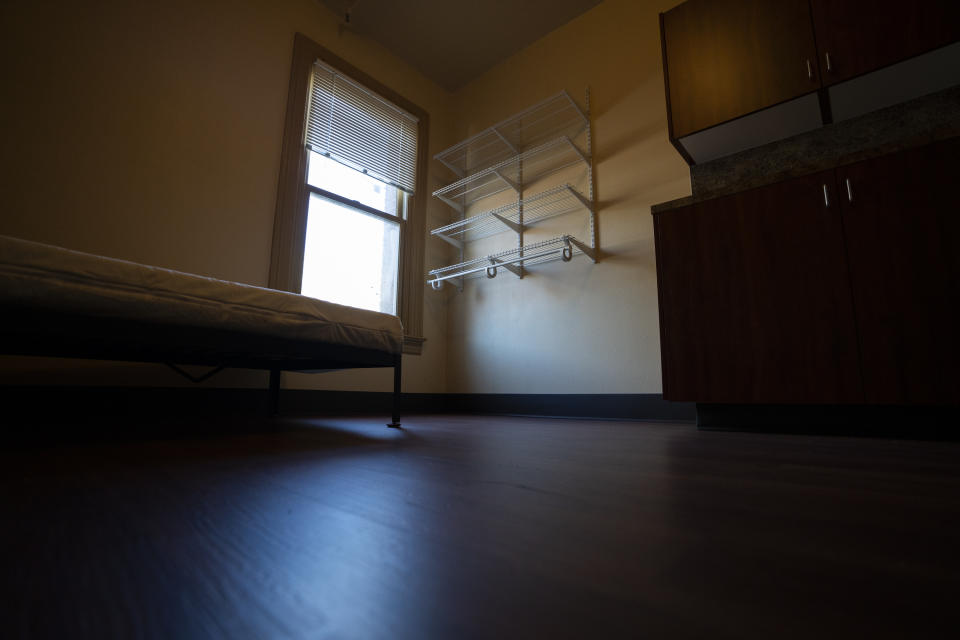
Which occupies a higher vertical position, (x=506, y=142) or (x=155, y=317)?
(x=506, y=142)

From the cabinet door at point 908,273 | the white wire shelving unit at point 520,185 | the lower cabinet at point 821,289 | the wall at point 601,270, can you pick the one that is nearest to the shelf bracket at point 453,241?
the white wire shelving unit at point 520,185

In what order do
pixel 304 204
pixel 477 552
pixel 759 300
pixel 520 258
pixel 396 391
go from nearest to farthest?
pixel 477 552
pixel 759 300
pixel 396 391
pixel 304 204
pixel 520 258

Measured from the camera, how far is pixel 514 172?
327cm

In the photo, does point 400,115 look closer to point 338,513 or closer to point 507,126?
point 507,126

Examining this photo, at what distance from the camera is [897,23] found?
1616mm

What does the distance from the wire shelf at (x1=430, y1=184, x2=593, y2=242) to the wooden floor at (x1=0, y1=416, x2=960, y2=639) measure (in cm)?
230

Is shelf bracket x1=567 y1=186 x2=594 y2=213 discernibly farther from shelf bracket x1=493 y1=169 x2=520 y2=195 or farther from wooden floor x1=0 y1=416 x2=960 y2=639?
wooden floor x1=0 y1=416 x2=960 y2=639

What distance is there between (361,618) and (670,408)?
2.32 m

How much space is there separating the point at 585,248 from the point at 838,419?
1.51 m

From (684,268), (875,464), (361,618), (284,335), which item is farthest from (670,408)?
(361,618)

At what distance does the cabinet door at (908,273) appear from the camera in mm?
1331

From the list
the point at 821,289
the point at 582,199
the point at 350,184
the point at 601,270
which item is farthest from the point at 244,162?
the point at 821,289

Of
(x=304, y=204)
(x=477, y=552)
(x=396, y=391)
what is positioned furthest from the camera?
(x=304, y=204)

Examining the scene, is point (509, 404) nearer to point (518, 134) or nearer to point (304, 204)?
point (304, 204)
